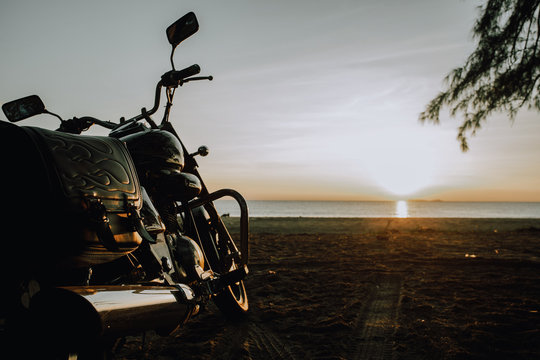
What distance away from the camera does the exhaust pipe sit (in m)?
0.95

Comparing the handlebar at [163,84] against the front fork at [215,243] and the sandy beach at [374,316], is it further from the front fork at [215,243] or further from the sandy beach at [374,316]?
the sandy beach at [374,316]

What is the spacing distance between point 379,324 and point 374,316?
19 centimetres

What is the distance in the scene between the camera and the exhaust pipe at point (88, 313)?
95 cm

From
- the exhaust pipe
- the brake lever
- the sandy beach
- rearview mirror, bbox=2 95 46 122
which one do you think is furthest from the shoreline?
the exhaust pipe

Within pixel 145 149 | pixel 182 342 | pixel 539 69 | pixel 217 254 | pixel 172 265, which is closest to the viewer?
pixel 172 265

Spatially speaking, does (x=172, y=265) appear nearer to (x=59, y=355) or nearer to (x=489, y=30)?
(x=59, y=355)

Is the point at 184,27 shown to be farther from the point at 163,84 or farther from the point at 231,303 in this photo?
the point at 231,303

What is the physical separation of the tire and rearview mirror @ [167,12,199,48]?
1314mm

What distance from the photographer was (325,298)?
349 centimetres

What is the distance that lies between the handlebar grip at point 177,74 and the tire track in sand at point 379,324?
7.04ft

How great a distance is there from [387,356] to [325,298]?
1.31 metres

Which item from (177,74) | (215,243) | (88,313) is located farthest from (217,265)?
(88,313)

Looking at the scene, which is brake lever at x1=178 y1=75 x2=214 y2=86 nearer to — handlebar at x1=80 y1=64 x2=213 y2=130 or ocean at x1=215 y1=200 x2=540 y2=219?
handlebar at x1=80 y1=64 x2=213 y2=130

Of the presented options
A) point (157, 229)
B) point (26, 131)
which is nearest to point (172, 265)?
point (157, 229)
